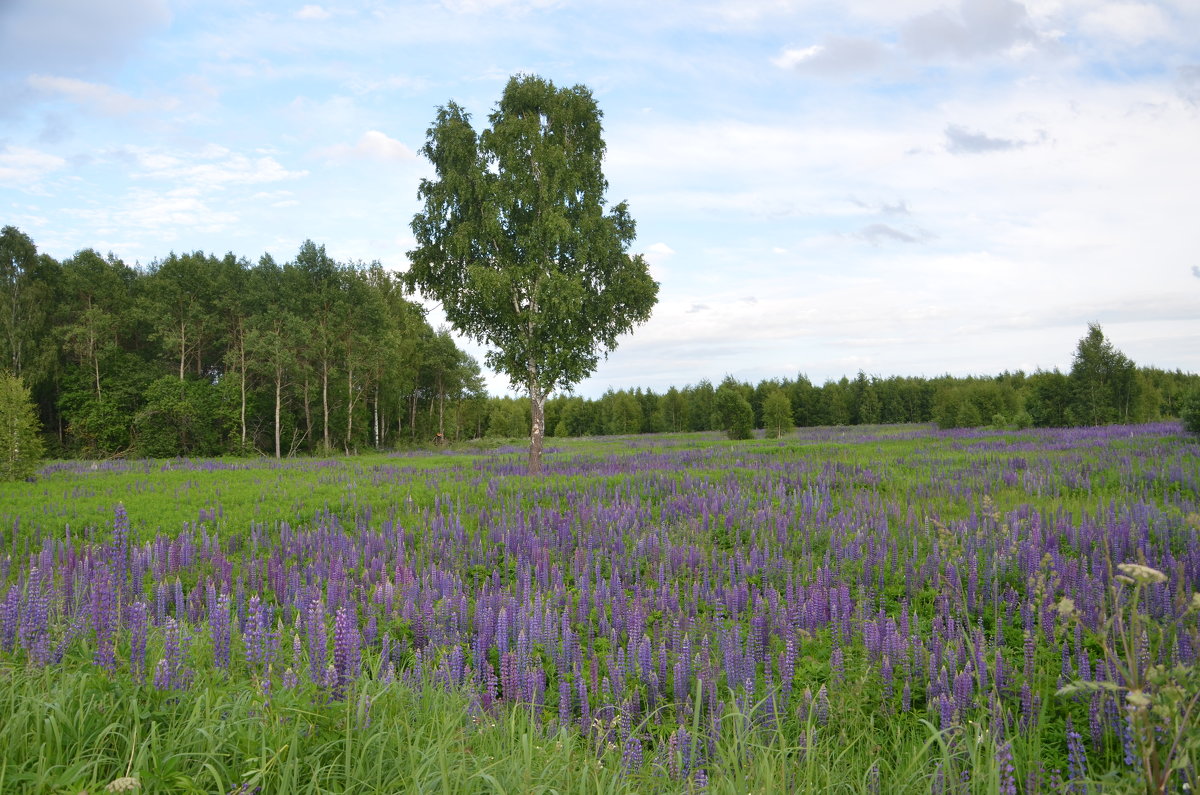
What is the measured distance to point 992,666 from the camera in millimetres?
4805

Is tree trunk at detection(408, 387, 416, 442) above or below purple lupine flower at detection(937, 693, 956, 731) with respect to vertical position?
above

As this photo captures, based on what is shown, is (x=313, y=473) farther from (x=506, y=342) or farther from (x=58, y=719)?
(x=58, y=719)

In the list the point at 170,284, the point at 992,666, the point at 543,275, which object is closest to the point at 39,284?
the point at 170,284

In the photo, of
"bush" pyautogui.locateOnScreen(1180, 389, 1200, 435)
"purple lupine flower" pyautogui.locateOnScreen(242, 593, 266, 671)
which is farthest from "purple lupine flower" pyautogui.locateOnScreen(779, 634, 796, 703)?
"bush" pyautogui.locateOnScreen(1180, 389, 1200, 435)

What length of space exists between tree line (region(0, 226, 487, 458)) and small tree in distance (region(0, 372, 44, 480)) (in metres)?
22.7

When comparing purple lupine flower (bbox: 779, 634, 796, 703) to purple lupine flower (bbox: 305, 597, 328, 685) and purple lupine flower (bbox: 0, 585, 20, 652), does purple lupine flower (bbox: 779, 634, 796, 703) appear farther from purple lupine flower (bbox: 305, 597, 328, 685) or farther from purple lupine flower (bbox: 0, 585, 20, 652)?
purple lupine flower (bbox: 0, 585, 20, 652)

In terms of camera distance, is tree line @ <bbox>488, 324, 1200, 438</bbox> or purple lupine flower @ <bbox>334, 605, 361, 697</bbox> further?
tree line @ <bbox>488, 324, 1200, 438</bbox>

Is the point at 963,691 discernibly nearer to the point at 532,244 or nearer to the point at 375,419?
the point at 532,244

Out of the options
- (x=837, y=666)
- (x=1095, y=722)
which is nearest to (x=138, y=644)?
(x=837, y=666)

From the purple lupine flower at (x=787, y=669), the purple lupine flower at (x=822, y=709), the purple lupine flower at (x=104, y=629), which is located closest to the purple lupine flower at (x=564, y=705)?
the purple lupine flower at (x=787, y=669)

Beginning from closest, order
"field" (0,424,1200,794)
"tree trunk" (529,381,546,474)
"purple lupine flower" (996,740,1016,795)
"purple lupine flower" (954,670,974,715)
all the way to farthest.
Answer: "purple lupine flower" (996,740,1016,795), "field" (0,424,1200,794), "purple lupine flower" (954,670,974,715), "tree trunk" (529,381,546,474)

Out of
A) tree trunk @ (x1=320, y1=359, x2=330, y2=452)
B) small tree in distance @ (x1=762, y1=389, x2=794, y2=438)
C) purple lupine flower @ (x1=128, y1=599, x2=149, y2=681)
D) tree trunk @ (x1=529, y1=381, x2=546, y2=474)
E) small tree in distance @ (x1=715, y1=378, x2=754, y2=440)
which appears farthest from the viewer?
tree trunk @ (x1=320, y1=359, x2=330, y2=452)

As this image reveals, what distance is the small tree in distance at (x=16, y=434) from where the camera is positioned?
17.7 meters

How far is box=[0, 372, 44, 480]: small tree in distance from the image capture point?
17734 mm
